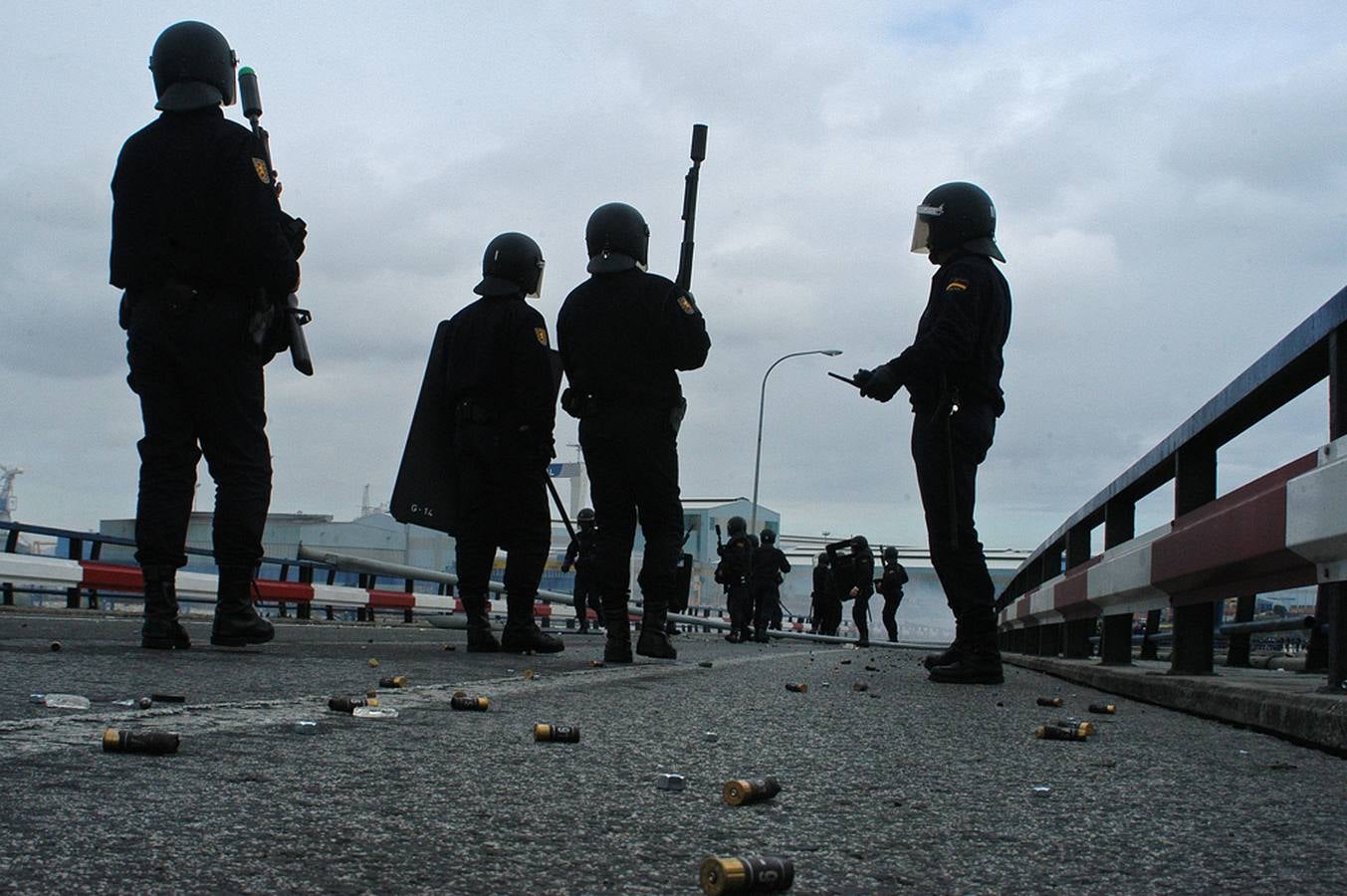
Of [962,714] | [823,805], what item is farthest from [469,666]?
[823,805]

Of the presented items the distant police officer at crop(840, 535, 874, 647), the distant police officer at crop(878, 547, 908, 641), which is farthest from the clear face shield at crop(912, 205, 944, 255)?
the distant police officer at crop(878, 547, 908, 641)

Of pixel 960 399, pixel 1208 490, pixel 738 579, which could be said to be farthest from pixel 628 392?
pixel 738 579

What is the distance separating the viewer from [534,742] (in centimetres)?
285

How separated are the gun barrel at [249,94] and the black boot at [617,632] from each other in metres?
2.68

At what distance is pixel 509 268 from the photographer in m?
7.44

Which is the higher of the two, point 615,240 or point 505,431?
point 615,240

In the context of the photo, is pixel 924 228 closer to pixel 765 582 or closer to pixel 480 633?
pixel 480 633

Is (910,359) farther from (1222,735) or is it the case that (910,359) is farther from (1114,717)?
(1222,735)

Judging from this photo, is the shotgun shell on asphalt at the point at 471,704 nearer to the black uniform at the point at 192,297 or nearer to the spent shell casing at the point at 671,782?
the spent shell casing at the point at 671,782

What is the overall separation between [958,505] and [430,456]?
9.33 ft

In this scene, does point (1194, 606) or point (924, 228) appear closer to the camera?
point (1194, 606)

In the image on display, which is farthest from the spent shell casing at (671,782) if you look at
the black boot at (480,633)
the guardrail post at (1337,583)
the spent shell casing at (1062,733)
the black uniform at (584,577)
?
the black uniform at (584,577)

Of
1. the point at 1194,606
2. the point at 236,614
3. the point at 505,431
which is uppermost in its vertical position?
the point at 505,431

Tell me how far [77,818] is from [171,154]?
4239 mm
